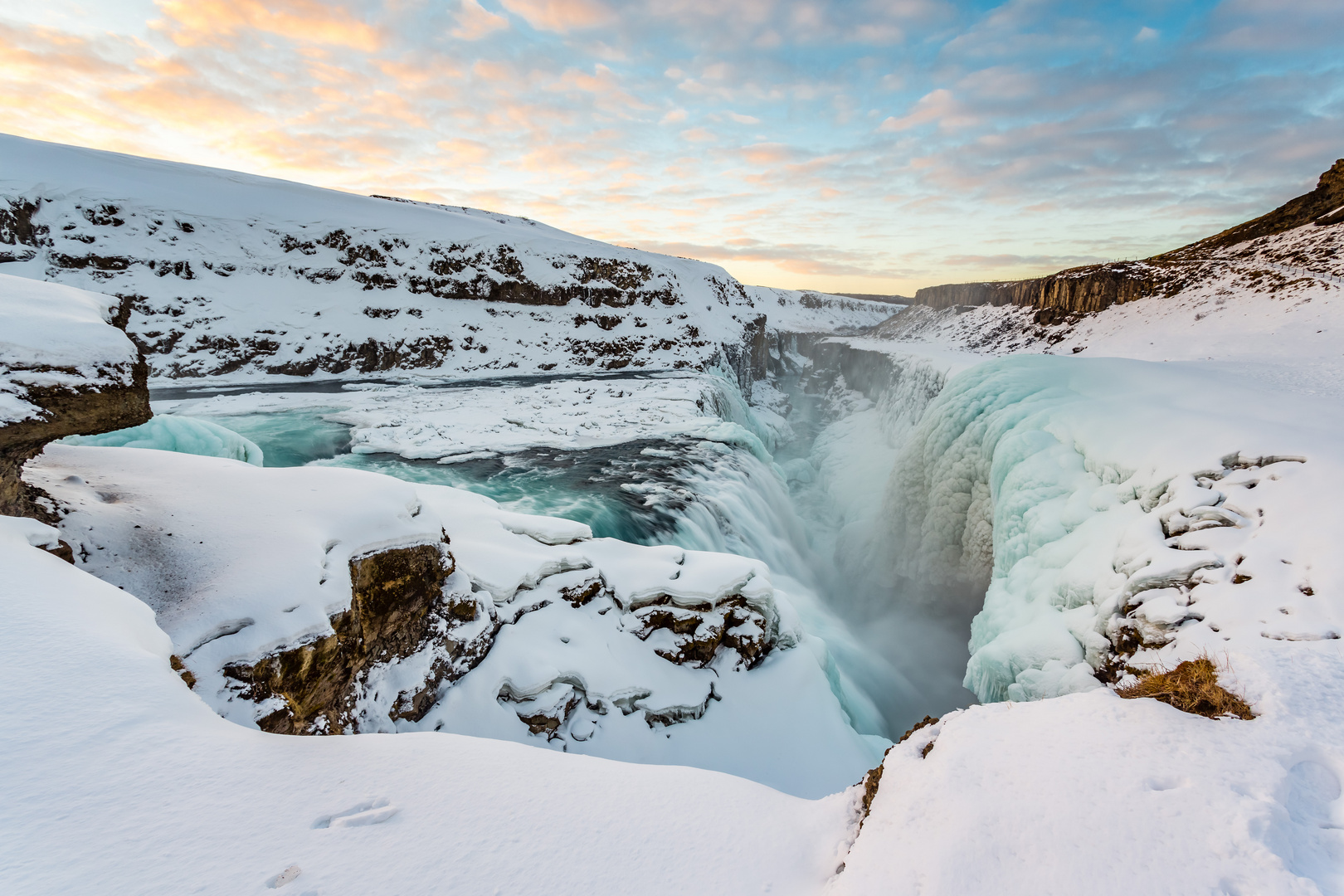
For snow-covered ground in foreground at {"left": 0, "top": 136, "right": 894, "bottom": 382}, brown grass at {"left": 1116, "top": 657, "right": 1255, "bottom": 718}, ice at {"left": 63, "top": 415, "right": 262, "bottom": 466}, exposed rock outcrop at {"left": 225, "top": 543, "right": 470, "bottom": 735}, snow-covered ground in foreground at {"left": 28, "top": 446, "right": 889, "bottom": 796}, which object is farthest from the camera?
snow-covered ground in foreground at {"left": 0, "top": 136, "right": 894, "bottom": 382}

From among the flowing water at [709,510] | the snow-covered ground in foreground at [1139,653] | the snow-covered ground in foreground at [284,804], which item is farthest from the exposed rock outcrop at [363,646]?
the flowing water at [709,510]

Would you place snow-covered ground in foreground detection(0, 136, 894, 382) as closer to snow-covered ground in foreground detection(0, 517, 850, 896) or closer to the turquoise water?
the turquoise water

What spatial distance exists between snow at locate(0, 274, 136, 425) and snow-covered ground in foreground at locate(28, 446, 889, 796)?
35.6 inches

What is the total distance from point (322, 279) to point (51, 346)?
28.1 meters

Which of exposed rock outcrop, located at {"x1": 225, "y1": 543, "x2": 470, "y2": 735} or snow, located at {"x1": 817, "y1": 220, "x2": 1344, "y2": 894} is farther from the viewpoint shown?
exposed rock outcrop, located at {"x1": 225, "y1": 543, "x2": 470, "y2": 735}

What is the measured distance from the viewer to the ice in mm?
7152

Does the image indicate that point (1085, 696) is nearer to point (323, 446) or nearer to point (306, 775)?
point (306, 775)

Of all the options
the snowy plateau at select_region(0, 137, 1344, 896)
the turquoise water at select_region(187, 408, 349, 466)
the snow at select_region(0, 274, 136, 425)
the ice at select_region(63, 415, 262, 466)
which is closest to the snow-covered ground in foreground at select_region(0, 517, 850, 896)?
the snowy plateau at select_region(0, 137, 1344, 896)

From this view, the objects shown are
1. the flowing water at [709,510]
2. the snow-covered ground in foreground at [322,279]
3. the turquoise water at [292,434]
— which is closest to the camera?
the flowing water at [709,510]

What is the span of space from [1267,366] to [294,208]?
39826 millimetres

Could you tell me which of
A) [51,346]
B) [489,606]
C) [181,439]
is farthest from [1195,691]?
[181,439]

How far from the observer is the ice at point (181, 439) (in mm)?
7152

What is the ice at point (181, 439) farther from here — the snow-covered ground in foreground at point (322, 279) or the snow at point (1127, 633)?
the snow-covered ground in foreground at point (322, 279)

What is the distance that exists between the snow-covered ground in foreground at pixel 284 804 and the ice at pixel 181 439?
6118 millimetres
